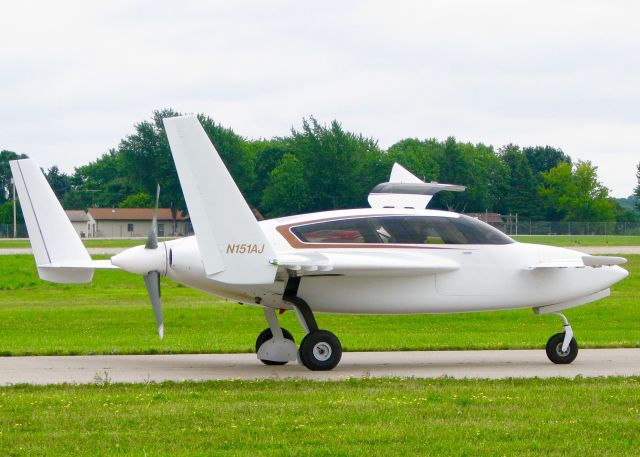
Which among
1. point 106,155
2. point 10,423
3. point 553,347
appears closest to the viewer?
point 10,423

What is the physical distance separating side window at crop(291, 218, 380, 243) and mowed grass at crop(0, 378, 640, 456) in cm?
259

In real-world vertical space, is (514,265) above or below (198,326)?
above

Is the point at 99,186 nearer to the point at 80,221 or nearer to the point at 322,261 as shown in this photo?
the point at 80,221

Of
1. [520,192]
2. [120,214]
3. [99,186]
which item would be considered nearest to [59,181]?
[99,186]

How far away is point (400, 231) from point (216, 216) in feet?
8.82

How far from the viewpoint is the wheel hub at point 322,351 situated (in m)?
15.2

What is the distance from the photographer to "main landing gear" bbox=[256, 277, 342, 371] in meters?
15.2

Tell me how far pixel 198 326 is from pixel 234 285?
1058 cm

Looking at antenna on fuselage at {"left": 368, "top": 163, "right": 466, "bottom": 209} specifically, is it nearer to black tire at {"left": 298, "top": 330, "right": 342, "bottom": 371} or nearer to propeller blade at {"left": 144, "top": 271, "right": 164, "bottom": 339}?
black tire at {"left": 298, "top": 330, "right": 342, "bottom": 371}

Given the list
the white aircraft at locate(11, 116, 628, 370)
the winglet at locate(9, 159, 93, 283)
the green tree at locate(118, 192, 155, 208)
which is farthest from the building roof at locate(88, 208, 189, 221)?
the white aircraft at locate(11, 116, 628, 370)

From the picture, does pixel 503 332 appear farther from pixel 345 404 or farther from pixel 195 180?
pixel 345 404

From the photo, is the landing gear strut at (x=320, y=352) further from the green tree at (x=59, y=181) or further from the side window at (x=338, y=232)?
the green tree at (x=59, y=181)

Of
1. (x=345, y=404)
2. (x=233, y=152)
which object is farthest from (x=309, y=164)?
(x=345, y=404)

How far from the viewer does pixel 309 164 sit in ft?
236
